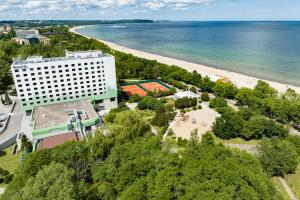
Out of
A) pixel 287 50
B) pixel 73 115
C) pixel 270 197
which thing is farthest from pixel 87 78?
pixel 287 50

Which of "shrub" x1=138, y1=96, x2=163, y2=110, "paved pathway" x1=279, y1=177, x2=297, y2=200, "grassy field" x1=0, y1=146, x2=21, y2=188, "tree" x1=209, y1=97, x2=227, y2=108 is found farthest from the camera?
"shrub" x1=138, y1=96, x2=163, y2=110

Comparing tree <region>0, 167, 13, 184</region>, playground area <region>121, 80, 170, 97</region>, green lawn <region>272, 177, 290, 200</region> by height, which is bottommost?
playground area <region>121, 80, 170, 97</region>

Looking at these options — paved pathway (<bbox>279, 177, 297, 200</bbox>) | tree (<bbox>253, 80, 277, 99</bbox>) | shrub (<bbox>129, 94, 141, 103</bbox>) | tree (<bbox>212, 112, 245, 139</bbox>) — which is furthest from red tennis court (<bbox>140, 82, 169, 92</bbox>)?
paved pathway (<bbox>279, 177, 297, 200</bbox>)

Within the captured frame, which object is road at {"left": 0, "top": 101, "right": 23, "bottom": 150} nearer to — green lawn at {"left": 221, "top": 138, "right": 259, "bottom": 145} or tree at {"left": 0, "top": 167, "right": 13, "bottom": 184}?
tree at {"left": 0, "top": 167, "right": 13, "bottom": 184}

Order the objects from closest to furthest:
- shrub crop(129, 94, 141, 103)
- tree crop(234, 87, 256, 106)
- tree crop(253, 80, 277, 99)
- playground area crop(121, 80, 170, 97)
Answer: tree crop(234, 87, 256, 106) < tree crop(253, 80, 277, 99) < shrub crop(129, 94, 141, 103) < playground area crop(121, 80, 170, 97)

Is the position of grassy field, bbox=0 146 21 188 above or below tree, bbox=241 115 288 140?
below

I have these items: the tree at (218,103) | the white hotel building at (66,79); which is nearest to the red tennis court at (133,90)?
the white hotel building at (66,79)

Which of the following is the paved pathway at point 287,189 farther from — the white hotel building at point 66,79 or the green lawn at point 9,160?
the white hotel building at point 66,79

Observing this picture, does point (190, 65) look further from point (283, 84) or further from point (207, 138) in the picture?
point (207, 138)
